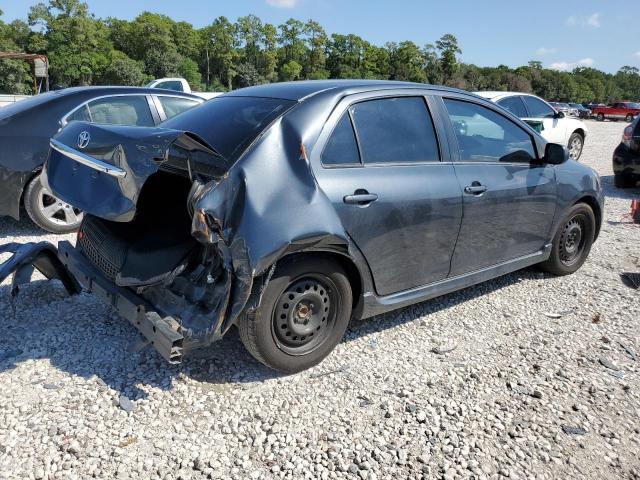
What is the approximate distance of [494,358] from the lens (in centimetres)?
363

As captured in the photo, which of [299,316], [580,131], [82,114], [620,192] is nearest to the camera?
[299,316]

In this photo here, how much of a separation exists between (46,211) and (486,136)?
461 centimetres

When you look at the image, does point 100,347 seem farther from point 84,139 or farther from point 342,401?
point 342,401

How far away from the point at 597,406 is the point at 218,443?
87.4 inches

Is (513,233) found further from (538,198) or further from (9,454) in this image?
(9,454)

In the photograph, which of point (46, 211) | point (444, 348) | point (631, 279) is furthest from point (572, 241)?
point (46, 211)

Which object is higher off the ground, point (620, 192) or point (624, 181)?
point (624, 181)

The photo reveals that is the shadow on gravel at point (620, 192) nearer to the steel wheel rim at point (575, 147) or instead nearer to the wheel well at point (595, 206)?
the steel wheel rim at point (575, 147)

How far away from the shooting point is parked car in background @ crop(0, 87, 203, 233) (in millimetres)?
5461

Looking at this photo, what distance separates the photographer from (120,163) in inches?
110

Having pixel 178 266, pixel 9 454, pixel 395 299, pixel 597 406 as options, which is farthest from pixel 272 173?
pixel 597 406

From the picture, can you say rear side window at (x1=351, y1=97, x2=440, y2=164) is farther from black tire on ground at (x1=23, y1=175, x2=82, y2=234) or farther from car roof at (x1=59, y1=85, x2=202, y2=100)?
car roof at (x1=59, y1=85, x2=202, y2=100)

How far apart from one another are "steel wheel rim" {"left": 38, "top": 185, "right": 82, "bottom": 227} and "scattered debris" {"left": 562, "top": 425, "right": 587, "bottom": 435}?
17.0ft

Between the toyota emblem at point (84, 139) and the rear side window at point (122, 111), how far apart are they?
315 cm
